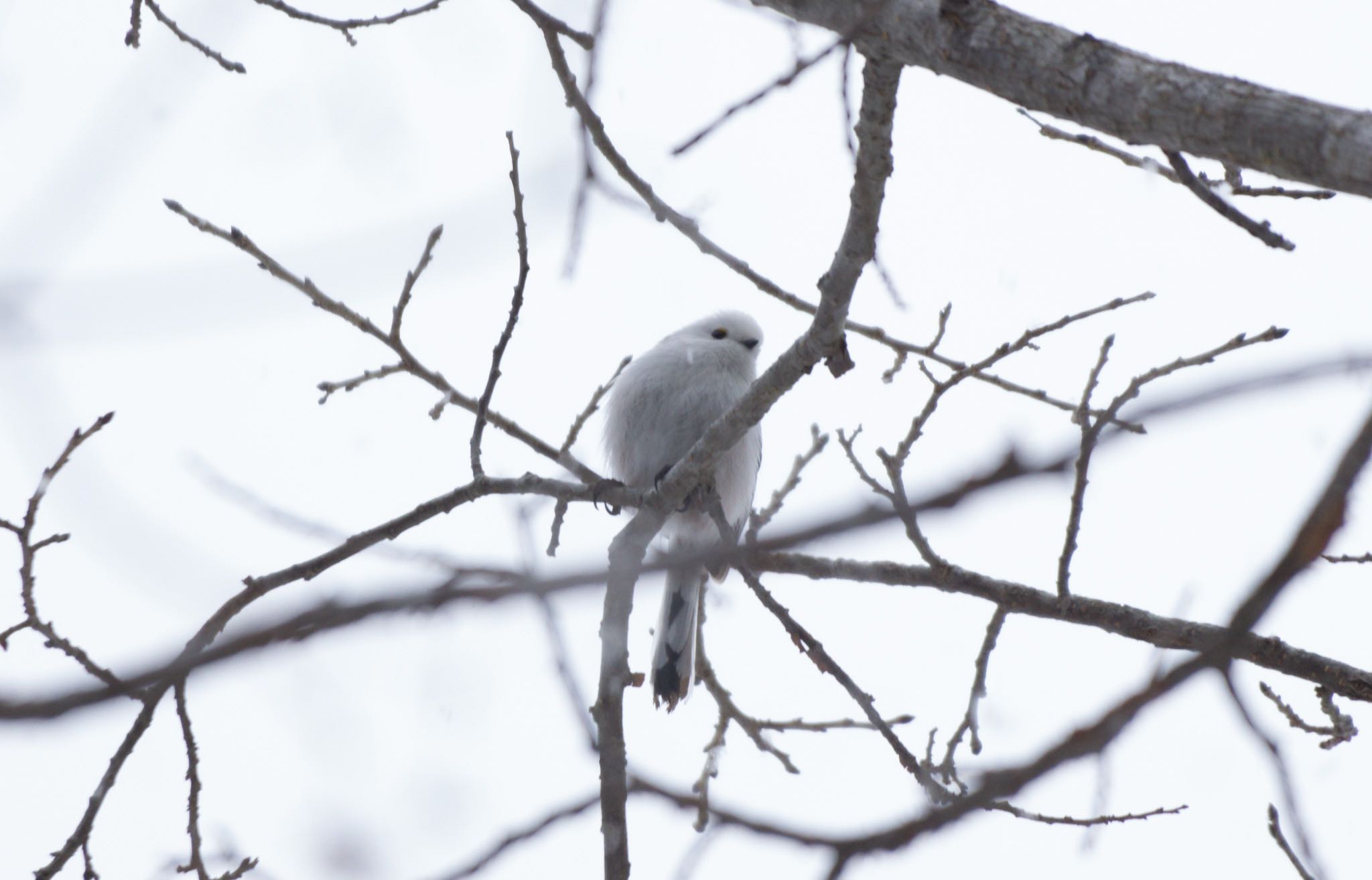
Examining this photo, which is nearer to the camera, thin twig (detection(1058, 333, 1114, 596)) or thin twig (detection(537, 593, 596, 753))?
thin twig (detection(537, 593, 596, 753))

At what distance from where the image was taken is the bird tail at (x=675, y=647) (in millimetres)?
5262

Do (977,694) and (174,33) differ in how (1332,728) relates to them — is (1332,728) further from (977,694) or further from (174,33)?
(174,33)

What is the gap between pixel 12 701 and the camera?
951mm

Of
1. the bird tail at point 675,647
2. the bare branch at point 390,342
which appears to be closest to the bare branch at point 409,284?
the bare branch at point 390,342

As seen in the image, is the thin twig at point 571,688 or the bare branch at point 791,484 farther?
the bare branch at point 791,484

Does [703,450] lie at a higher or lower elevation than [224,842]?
higher

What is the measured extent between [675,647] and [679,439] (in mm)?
896

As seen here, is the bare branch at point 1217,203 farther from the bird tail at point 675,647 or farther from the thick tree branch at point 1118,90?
the bird tail at point 675,647

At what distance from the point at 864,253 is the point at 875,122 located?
331 mm

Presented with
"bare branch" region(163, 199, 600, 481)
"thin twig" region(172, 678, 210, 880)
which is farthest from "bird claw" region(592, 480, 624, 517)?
"thin twig" region(172, 678, 210, 880)

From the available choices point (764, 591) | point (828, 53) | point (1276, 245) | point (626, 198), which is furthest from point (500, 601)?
point (626, 198)

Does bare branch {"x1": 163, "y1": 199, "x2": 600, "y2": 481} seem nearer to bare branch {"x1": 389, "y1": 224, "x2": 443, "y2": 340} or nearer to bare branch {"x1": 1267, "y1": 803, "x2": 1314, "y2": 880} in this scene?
bare branch {"x1": 389, "y1": 224, "x2": 443, "y2": 340}

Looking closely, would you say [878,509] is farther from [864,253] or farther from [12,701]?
[864,253]

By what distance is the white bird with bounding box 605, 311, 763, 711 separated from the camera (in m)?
5.33
